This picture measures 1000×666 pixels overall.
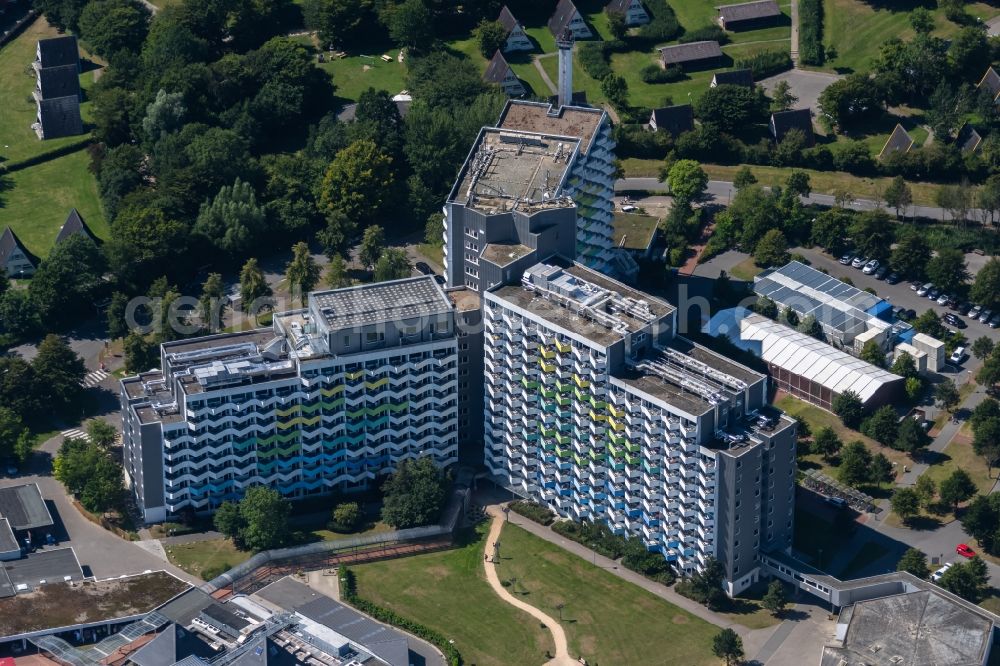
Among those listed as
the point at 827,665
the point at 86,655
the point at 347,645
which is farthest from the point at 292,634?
the point at 827,665

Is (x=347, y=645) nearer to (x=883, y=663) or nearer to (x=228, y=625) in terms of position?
(x=228, y=625)

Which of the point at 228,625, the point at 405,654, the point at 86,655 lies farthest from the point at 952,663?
the point at 86,655

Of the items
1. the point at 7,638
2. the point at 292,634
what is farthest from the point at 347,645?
the point at 7,638

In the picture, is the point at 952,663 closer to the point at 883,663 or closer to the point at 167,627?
the point at 883,663

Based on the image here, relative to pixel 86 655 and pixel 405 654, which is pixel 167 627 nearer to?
pixel 86 655

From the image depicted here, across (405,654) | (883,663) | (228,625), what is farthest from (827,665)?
(228,625)
